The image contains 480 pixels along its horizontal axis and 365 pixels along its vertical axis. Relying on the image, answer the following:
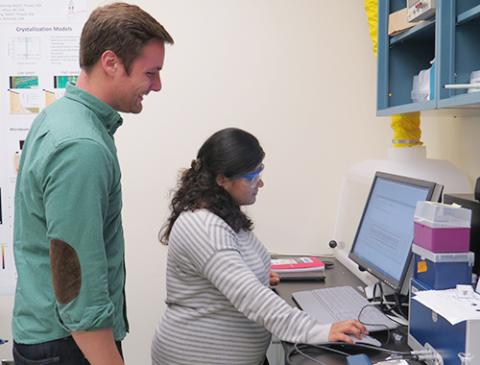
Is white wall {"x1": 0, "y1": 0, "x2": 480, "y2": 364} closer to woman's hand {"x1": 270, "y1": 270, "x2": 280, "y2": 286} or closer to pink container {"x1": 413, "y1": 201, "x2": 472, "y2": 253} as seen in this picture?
woman's hand {"x1": 270, "y1": 270, "x2": 280, "y2": 286}

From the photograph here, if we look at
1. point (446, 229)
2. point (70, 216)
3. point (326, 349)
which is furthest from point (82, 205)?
point (446, 229)

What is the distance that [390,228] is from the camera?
1614 millimetres

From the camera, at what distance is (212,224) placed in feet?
4.57

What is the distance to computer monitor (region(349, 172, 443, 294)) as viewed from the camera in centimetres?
A: 145

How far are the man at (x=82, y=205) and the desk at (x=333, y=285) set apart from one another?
45 cm

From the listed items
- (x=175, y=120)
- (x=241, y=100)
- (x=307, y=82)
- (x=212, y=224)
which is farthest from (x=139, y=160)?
(x=212, y=224)

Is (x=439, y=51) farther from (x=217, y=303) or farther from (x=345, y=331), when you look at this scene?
(x=217, y=303)

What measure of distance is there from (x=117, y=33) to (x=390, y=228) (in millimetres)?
1040

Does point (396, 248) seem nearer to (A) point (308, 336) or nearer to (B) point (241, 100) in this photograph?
(A) point (308, 336)

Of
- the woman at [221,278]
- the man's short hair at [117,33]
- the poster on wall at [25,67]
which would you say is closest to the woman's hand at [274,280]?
the woman at [221,278]

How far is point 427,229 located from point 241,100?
1338 mm

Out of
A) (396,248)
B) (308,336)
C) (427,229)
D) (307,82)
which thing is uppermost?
(307,82)

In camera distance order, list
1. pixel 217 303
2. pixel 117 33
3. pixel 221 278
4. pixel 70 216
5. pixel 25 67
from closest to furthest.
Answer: pixel 70 216 → pixel 117 33 → pixel 221 278 → pixel 217 303 → pixel 25 67

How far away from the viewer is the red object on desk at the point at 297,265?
1996 millimetres
